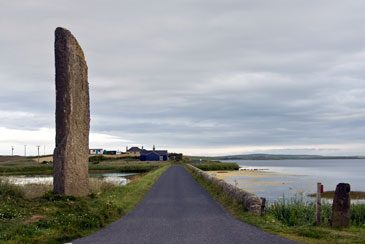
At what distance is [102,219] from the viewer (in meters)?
12.3

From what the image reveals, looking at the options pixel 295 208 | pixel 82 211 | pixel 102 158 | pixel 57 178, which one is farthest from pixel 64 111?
pixel 102 158

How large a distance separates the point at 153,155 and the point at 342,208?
378ft

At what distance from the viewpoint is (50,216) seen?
40.2 ft

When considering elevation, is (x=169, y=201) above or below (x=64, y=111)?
below

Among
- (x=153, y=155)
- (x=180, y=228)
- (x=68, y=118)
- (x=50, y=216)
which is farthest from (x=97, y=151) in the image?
(x=180, y=228)

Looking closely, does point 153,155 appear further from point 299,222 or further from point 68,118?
point 299,222

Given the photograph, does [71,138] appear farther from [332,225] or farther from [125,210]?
[332,225]

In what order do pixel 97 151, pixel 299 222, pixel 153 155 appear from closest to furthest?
Result: 1. pixel 299 222
2. pixel 153 155
3. pixel 97 151

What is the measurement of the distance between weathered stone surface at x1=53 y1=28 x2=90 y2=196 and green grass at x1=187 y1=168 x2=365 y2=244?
24.0 feet

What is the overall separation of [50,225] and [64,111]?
6464 mm

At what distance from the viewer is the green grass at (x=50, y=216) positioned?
10.0 meters

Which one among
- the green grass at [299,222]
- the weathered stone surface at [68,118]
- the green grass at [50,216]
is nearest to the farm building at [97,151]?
the green grass at [299,222]

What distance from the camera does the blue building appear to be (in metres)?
124

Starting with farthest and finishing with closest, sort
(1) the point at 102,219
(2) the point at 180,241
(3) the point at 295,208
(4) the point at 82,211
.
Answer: (3) the point at 295,208 → (4) the point at 82,211 → (1) the point at 102,219 → (2) the point at 180,241
